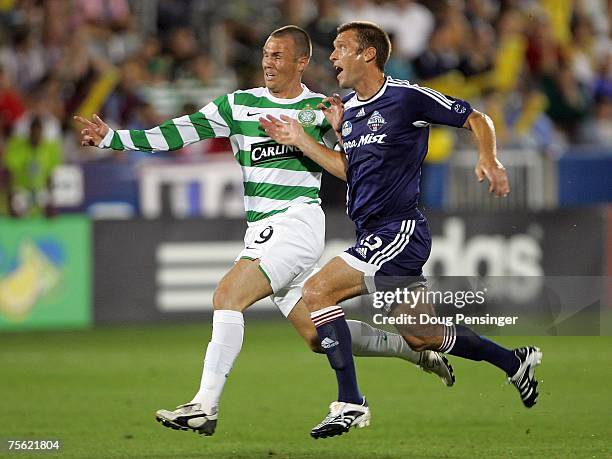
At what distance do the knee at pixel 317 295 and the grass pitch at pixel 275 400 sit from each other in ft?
2.94

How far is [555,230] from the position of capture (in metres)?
14.3

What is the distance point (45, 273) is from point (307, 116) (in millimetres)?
6710

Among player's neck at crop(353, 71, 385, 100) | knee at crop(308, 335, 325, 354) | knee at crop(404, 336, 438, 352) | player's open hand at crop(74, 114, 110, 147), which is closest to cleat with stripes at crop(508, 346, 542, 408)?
knee at crop(404, 336, 438, 352)

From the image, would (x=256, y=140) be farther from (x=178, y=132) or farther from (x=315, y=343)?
(x=315, y=343)

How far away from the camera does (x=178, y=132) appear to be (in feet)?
25.7

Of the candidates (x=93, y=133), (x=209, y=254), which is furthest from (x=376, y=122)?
(x=209, y=254)

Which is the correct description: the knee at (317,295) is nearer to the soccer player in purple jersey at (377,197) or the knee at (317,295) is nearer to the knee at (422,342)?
the soccer player in purple jersey at (377,197)

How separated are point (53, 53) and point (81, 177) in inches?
111

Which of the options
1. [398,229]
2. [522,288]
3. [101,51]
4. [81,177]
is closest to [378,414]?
[522,288]

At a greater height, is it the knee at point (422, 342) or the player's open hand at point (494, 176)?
the player's open hand at point (494, 176)

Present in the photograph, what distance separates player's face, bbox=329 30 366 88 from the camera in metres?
7.52

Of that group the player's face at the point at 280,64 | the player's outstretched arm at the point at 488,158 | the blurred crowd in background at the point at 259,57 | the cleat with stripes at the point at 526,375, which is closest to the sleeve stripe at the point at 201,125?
the player's face at the point at 280,64

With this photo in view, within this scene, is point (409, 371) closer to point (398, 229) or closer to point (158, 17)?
point (398, 229)

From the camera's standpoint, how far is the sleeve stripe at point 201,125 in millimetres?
7844
